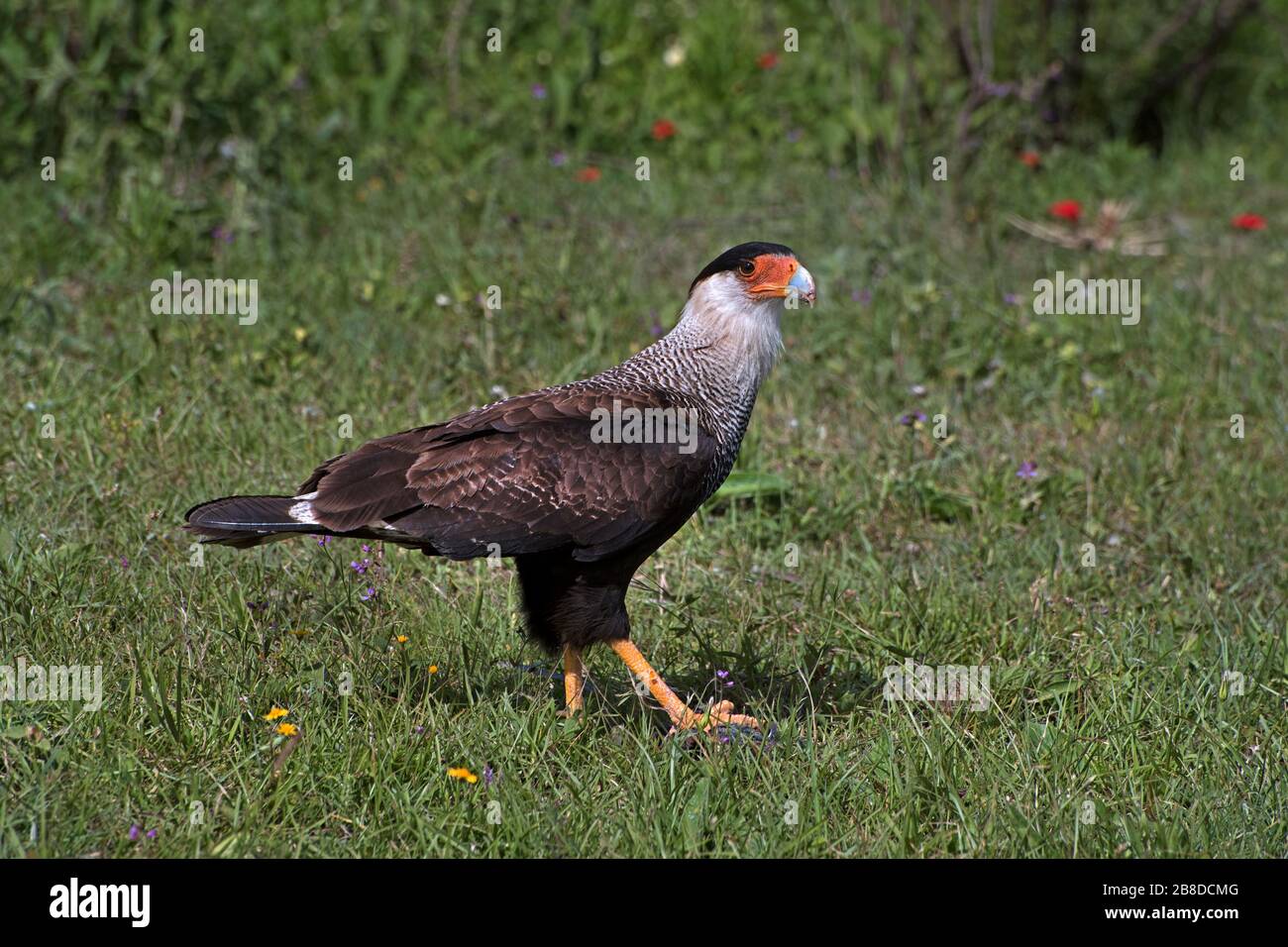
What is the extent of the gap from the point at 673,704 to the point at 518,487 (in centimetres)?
75

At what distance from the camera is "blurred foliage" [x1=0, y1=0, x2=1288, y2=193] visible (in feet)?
25.1

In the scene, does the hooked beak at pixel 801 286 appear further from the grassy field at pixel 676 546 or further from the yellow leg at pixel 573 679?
the yellow leg at pixel 573 679

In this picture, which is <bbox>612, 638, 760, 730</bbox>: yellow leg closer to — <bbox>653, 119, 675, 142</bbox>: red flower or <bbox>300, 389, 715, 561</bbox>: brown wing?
<bbox>300, 389, 715, 561</bbox>: brown wing

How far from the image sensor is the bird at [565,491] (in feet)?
13.8

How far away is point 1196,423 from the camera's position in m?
6.48

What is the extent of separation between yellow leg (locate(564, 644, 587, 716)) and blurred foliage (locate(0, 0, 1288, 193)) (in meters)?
3.84

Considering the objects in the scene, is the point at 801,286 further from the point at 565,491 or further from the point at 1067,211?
the point at 1067,211

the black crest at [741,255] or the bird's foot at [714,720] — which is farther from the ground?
the black crest at [741,255]

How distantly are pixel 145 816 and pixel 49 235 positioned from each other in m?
4.15

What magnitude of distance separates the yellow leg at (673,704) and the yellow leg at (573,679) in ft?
0.46

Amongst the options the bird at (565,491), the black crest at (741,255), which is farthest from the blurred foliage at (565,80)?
the bird at (565,491)

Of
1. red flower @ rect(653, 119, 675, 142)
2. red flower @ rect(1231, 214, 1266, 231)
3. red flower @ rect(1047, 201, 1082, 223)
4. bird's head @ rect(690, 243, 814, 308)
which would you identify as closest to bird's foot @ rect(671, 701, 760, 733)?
bird's head @ rect(690, 243, 814, 308)

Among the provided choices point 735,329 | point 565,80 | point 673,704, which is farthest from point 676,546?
point 565,80
